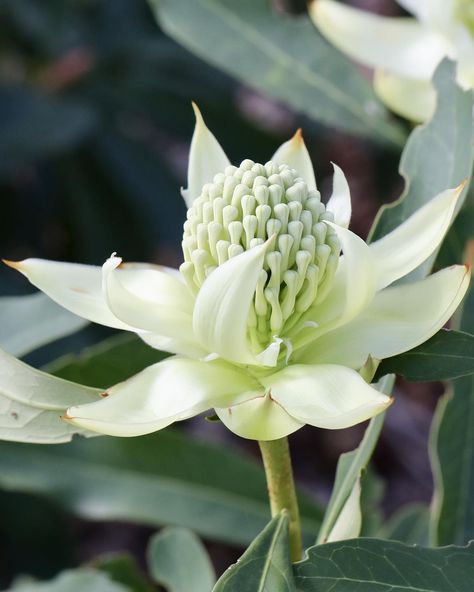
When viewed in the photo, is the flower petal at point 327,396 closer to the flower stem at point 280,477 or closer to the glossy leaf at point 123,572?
the flower stem at point 280,477

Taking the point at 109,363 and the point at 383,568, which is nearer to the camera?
the point at 383,568

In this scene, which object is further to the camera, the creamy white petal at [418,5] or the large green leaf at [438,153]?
the creamy white petal at [418,5]

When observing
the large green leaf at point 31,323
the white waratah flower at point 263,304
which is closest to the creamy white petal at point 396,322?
the white waratah flower at point 263,304

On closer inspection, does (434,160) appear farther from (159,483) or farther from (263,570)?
(159,483)

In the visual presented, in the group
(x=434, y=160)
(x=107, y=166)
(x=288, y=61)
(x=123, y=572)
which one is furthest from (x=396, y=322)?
(x=107, y=166)

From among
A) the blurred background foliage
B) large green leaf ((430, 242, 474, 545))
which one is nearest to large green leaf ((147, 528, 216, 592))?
large green leaf ((430, 242, 474, 545))
